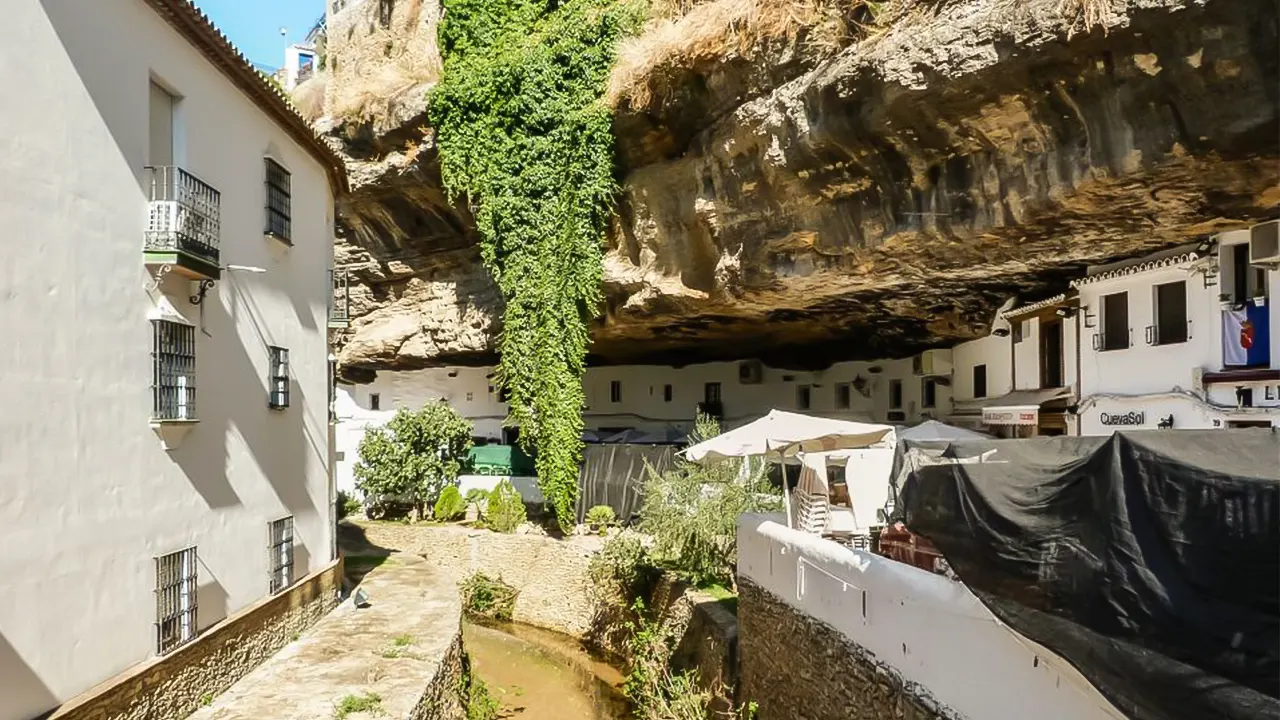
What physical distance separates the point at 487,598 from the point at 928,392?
13662mm

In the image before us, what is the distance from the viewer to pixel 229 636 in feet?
32.6

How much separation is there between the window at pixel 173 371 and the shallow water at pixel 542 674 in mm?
7505

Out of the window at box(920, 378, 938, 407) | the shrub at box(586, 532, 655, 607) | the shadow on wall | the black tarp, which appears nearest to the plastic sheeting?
the shrub at box(586, 532, 655, 607)

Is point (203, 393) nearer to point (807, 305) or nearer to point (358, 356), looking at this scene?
point (807, 305)

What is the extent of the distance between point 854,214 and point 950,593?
786cm

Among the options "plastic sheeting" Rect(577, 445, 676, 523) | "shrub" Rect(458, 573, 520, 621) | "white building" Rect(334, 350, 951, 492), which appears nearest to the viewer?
"shrub" Rect(458, 573, 520, 621)

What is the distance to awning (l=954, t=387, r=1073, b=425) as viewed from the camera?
15.9 m

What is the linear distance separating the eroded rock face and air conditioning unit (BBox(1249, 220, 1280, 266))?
1.16 feet

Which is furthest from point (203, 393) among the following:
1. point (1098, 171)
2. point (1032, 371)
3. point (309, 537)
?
point (1032, 371)

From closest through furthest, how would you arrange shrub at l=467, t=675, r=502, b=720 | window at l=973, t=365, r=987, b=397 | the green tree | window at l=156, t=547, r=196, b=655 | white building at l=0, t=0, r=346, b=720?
white building at l=0, t=0, r=346, b=720
window at l=156, t=547, r=196, b=655
shrub at l=467, t=675, r=502, b=720
window at l=973, t=365, r=987, b=397
the green tree

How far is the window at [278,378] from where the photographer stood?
1191cm

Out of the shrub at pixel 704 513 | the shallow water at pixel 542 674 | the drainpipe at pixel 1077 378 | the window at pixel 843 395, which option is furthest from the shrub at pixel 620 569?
the window at pixel 843 395

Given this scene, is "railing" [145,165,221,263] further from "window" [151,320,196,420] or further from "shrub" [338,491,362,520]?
"shrub" [338,491,362,520]

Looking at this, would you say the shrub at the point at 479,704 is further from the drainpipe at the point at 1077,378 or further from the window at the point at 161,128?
the drainpipe at the point at 1077,378
